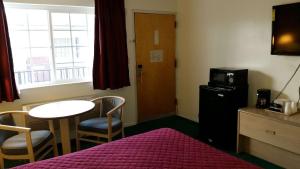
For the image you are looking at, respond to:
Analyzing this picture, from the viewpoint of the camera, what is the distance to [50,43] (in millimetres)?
3574

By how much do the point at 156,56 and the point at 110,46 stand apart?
1014 millimetres

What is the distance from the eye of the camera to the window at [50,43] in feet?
11.1

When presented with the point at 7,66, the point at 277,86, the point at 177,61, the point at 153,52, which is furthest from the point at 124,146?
the point at 177,61

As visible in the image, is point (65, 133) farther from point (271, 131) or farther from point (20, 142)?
point (271, 131)

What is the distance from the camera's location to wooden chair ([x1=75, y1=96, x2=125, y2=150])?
3146 mm

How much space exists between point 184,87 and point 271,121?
210cm

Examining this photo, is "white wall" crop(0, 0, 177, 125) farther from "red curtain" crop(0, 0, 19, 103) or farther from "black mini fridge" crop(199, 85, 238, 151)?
"black mini fridge" crop(199, 85, 238, 151)

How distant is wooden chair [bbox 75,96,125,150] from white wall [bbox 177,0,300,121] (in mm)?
1665

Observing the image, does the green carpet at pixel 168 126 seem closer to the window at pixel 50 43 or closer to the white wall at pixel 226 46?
the white wall at pixel 226 46

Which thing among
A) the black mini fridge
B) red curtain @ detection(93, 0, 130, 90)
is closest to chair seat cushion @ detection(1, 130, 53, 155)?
red curtain @ detection(93, 0, 130, 90)

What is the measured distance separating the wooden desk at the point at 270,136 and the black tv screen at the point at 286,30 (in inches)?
30.6

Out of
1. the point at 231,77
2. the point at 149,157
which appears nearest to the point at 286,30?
the point at 231,77

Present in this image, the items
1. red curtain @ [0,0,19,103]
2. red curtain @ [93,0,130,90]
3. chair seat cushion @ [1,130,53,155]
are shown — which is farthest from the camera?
red curtain @ [93,0,130,90]

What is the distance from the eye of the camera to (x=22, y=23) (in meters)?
3.40
